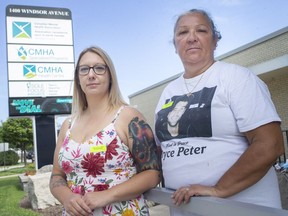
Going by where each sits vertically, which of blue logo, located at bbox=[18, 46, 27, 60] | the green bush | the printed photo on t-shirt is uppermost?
blue logo, located at bbox=[18, 46, 27, 60]

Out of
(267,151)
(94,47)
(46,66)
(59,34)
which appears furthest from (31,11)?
(267,151)

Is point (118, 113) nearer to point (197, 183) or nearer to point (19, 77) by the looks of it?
point (197, 183)

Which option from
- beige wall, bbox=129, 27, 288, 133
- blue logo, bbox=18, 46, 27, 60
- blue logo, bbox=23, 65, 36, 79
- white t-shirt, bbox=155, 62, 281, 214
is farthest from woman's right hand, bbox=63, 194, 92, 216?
blue logo, bbox=18, 46, 27, 60

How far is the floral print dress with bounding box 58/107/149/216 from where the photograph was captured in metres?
1.91

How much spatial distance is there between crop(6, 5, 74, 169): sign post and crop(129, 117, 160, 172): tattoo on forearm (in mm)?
12961

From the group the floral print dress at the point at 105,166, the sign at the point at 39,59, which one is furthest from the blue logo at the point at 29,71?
the floral print dress at the point at 105,166

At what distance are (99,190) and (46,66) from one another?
13.9 meters

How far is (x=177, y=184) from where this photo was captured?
1798 millimetres

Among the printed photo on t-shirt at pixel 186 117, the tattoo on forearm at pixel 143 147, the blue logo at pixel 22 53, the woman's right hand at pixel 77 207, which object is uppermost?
the blue logo at pixel 22 53

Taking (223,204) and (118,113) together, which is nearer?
(223,204)

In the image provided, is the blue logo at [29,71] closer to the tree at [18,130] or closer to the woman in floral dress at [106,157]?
the woman in floral dress at [106,157]

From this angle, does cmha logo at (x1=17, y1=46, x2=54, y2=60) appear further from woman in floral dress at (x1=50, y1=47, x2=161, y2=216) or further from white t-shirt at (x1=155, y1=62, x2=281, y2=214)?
white t-shirt at (x1=155, y1=62, x2=281, y2=214)

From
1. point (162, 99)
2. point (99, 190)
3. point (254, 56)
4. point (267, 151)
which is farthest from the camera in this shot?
point (254, 56)

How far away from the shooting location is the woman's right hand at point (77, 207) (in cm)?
183
